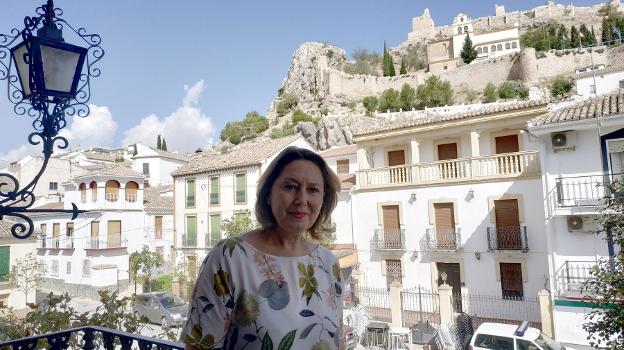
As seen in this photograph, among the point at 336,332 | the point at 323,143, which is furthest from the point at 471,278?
the point at 323,143

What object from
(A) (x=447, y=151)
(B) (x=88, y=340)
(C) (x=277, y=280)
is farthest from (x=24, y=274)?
(C) (x=277, y=280)

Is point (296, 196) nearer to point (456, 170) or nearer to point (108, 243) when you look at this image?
point (456, 170)

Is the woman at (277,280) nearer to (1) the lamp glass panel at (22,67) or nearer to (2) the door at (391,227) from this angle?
(1) the lamp glass panel at (22,67)

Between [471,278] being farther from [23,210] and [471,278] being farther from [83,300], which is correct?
[83,300]

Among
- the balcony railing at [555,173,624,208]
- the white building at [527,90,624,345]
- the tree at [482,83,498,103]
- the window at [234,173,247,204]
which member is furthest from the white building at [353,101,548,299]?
the tree at [482,83,498,103]

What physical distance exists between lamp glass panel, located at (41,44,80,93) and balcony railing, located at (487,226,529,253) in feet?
39.9

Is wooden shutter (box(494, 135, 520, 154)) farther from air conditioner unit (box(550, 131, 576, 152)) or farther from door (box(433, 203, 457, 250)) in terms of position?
air conditioner unit (box(550, 131, 576, 152))

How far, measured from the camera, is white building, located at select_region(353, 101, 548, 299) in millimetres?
11898

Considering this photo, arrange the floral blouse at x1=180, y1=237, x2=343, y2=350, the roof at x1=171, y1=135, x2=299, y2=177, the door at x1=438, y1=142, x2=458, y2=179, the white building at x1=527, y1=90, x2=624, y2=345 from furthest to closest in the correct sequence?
the roof at x1=171, y1=135, x2=299, y2=177
the door at x1=438, y1=142, x2=458, y2=179
the white building at x1=527, y1=90, x2=624, y2=345
the floral blouse at x1=180, y1=237, x2=343, y2=350

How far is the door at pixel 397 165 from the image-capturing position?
14195mm

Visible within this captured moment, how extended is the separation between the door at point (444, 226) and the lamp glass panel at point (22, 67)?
40.8 feet

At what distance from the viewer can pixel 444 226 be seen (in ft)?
43.5

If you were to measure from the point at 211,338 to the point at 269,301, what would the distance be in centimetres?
20

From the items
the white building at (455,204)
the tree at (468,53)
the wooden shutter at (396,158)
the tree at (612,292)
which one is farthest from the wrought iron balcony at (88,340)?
the tree at (468,53)
